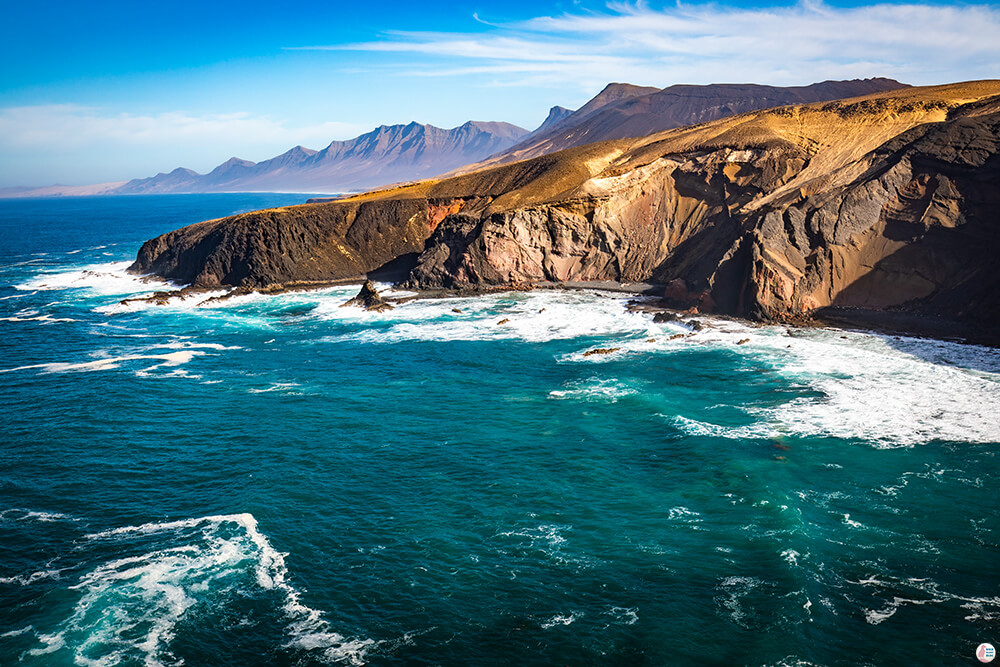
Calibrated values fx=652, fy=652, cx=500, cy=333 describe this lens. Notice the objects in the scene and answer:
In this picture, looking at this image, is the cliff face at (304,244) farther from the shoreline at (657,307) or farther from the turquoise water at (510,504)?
the turquoise water at (510,504)

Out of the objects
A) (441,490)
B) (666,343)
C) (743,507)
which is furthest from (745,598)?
(666,343)

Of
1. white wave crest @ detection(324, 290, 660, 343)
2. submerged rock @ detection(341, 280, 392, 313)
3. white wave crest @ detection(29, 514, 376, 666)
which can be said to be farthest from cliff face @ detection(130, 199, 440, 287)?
white wave crest @ detection(29, 514, 376, 666)

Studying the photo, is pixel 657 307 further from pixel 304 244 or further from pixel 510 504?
pixel 304 244

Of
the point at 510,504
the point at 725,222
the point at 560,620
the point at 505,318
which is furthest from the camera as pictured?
the point at 725,222

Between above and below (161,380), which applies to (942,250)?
above

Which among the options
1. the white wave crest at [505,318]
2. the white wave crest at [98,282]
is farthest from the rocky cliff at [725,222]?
the white wave crest at [505,318]

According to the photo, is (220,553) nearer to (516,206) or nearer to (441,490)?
(441,490)

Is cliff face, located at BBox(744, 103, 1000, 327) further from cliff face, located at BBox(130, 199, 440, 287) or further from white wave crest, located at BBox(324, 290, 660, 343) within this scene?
cliff face, located at BBox(130, 199, 440, 287)

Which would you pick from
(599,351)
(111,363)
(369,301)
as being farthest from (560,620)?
(369,301)
